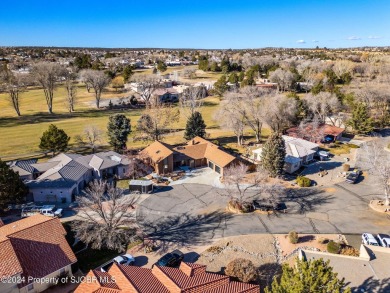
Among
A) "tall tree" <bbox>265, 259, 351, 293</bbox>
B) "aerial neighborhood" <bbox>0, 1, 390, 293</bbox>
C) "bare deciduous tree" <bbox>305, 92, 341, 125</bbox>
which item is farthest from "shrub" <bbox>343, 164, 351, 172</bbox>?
"tall tree" <bbox>265, 259, 351, 293</bbox>

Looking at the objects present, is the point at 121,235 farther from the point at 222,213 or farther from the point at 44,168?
the point at 44,168

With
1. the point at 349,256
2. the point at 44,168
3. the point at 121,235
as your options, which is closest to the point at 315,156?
the point at 349,256

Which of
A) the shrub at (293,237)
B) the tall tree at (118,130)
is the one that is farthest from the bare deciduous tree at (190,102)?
the shrub at (293,237)

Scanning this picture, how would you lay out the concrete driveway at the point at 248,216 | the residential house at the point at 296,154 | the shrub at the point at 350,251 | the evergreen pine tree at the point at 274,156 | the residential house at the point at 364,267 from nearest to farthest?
the residential house at the point at 364,267 → the shrub at the point at 350,251 → the concrete driveway at the point at 248,216 → the evergreen pine tree at the point at 274,156 → the residential house at the point at 296,154

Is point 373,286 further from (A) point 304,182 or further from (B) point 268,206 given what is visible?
(A) point 304,182

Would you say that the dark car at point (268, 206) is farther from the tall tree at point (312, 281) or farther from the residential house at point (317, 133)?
the residential house at point (317, 133)

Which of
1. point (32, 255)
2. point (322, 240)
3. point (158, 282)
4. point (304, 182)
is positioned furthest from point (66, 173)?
point (304, 182)
